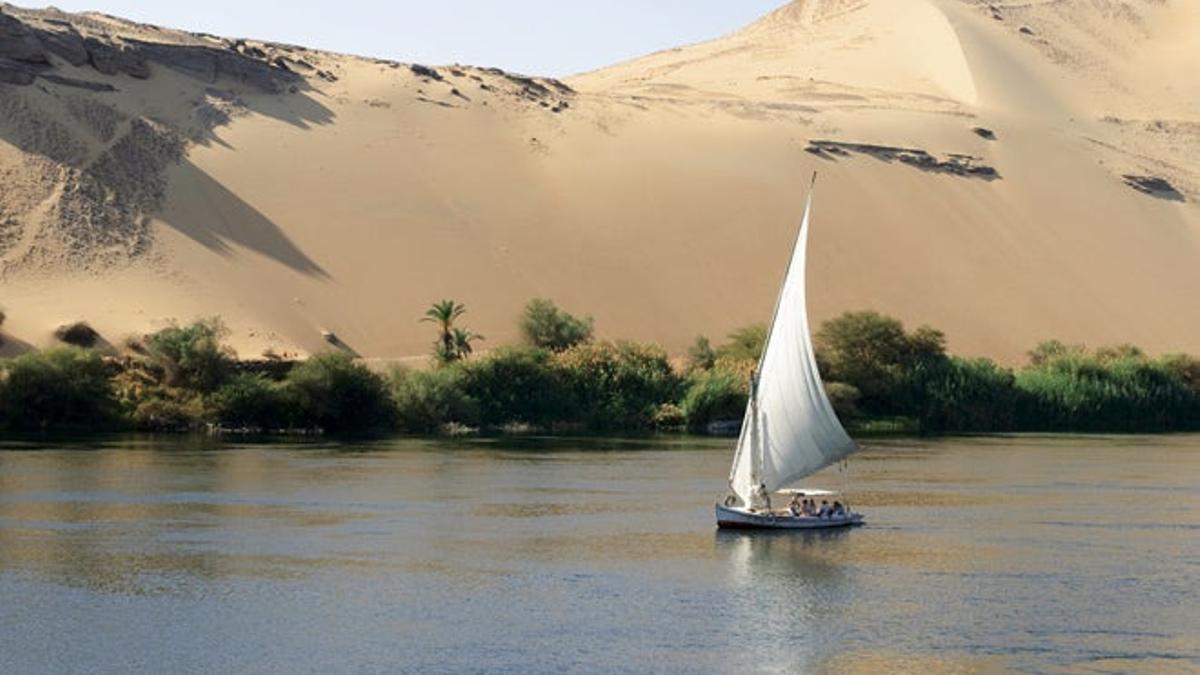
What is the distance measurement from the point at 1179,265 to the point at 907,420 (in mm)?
28241

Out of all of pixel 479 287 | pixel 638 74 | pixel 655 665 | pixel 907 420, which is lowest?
pixel 655 665

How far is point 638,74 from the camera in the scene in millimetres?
107750

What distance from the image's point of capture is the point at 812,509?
35969mm

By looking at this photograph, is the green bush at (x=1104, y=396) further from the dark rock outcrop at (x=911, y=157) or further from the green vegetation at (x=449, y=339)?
the dark rock outcrop at (x=911, y=157)

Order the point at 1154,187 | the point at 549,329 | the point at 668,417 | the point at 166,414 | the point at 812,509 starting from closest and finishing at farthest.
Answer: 1. the point at 812,509
2. the point at 166,414
3. the point at 668,417
4. the point at 549,329
5. the point at 1154,187

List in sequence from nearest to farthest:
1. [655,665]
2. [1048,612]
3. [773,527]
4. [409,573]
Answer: [655,665]
[1048,612]
[409,573]
[773,527]

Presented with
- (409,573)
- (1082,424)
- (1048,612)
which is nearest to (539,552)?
(409,573)

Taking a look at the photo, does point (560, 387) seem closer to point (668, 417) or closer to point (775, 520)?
point (668, 417)

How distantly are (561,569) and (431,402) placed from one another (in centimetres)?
2575

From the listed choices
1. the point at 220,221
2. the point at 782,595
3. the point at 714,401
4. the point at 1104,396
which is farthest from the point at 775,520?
the point at 220,221

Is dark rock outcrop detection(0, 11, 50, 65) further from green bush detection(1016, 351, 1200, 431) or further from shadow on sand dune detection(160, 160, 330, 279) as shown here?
green bush detection(1016, 351, 1200, 431)

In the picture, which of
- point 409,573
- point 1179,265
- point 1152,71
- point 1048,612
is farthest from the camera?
point 1152,71

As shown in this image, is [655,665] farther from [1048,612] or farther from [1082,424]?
[1082,424]

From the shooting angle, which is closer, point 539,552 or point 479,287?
point 539,552
